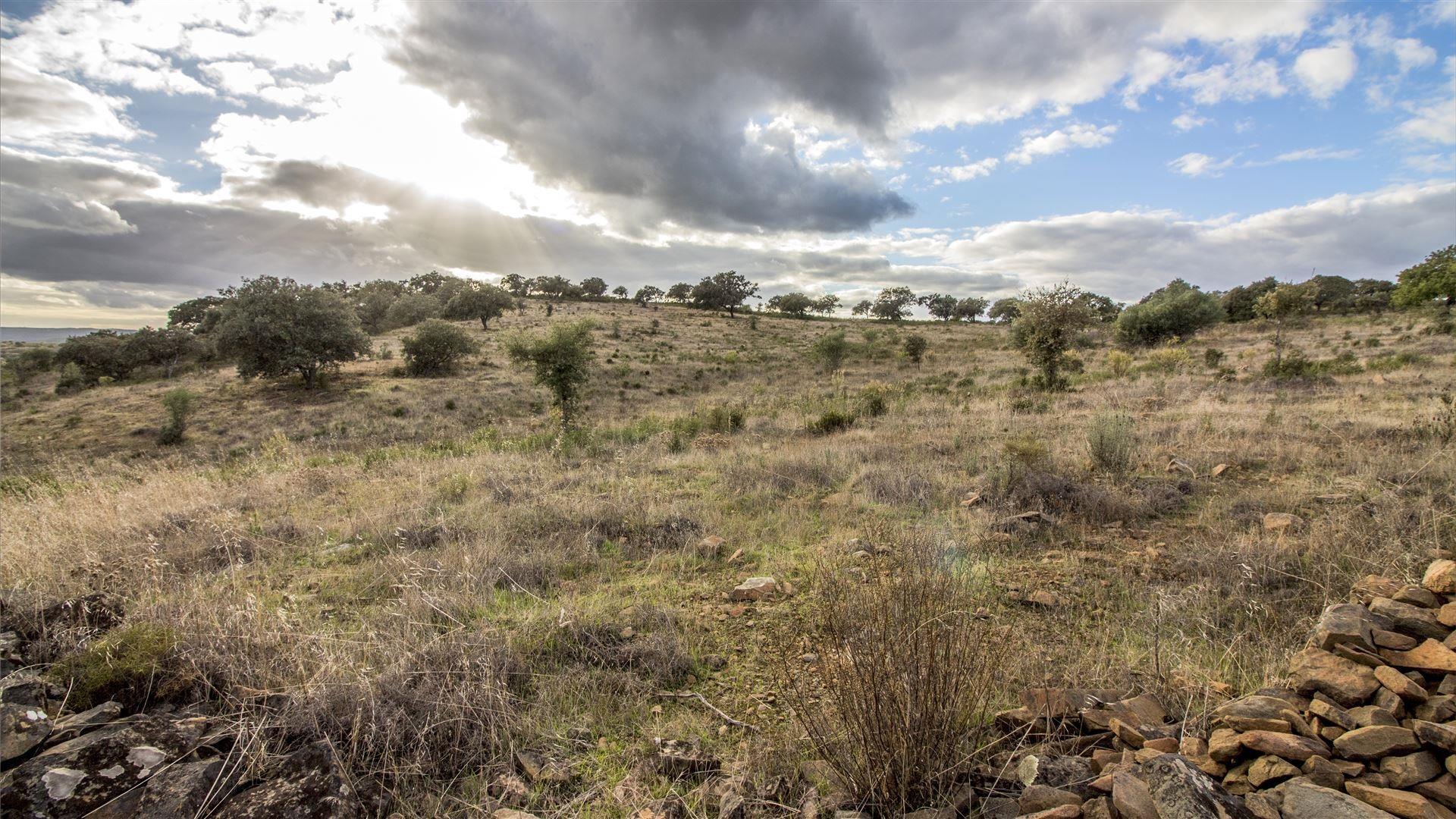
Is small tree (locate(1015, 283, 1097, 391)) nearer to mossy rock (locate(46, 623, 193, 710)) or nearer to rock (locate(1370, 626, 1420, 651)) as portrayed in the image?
rock (locate(1370, 626, 1420, 651))

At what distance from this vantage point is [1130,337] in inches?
1453

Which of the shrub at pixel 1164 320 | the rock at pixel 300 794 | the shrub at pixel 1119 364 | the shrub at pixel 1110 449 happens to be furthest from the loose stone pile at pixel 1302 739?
the shrub at pixel 1164 320

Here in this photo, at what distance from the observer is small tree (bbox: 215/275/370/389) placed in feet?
86.6

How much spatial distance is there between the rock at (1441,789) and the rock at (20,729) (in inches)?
237

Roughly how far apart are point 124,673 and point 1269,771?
5.74 m

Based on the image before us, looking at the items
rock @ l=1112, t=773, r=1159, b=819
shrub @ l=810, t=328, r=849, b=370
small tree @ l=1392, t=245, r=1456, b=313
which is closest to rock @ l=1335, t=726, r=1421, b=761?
rock @ l=1112, t=773, r=1159, b=819

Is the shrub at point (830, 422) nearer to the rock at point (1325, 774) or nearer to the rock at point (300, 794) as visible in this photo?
the rock at point (1325, 774)

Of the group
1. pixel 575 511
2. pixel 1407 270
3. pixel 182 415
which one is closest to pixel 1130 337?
pixel 1407 270

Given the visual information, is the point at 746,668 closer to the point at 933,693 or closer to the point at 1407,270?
the point at 933,693

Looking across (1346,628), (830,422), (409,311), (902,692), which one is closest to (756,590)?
(902,692)

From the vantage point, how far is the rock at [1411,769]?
192 centimetres

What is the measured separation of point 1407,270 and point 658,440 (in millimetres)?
46373

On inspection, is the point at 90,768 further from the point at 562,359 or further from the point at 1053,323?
the point at 1053,323

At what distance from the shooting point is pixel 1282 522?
5078 millimetres
